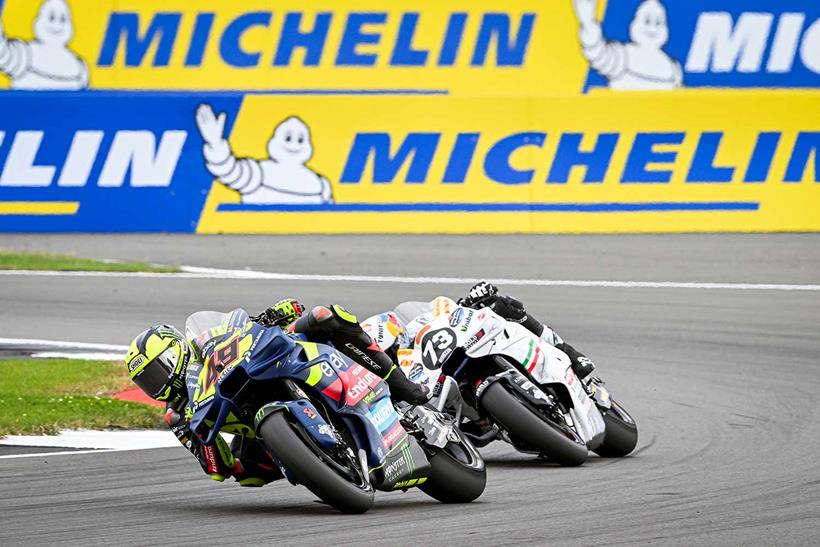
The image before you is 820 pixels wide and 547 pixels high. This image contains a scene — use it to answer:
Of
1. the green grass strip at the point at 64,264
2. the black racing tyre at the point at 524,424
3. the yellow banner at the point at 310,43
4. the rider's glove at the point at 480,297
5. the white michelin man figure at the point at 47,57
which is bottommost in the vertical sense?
the green grass strip at the point at 64,264

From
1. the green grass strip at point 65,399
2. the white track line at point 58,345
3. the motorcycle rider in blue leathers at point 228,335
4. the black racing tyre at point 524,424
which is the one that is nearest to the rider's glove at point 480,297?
the black racing tyre at point 524,424

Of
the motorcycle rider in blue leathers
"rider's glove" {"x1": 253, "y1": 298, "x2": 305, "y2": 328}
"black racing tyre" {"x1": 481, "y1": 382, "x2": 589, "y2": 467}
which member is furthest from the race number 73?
"rider's glove" {"x1": 253, "y1": 298, "x2": 305, "y2": 328}

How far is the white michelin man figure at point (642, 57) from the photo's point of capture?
22.6m

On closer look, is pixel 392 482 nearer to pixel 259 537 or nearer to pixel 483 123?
pixel 259 537

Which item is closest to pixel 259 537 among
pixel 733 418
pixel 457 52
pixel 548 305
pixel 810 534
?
pixel 810 534

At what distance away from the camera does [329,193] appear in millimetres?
19031

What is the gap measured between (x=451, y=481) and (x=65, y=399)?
4022 mm

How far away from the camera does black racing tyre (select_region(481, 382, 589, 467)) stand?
8.02 metres

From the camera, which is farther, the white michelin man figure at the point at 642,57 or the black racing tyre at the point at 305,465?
the white michelin man figure at the point at 642,57

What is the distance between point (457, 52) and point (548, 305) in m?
8.10

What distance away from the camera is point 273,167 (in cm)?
1891

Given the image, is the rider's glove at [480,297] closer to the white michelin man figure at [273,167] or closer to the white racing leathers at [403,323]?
the white racing leathers at [403,323]

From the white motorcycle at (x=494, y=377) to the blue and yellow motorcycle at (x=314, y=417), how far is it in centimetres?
99

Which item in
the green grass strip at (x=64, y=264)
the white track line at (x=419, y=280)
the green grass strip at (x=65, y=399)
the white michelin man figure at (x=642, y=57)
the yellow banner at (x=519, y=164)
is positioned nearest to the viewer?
the green grass strip at (x=65, y=399)
